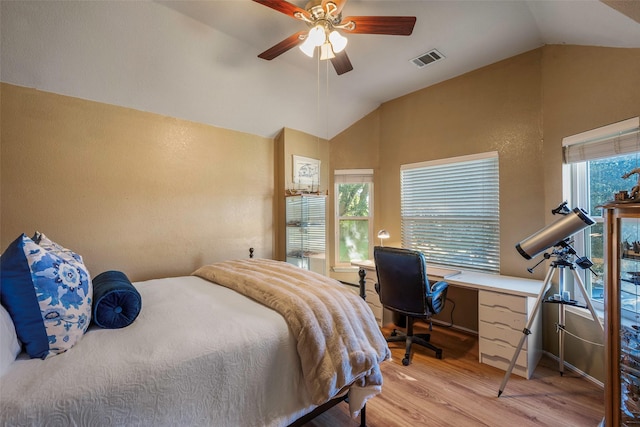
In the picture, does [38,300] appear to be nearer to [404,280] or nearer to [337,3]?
[337,3]

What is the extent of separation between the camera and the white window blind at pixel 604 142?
6.09 feet

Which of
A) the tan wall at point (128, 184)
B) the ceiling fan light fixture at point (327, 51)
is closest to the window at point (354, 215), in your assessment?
the tan wall at point (128, 184)

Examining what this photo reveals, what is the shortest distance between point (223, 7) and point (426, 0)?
150 centimetres

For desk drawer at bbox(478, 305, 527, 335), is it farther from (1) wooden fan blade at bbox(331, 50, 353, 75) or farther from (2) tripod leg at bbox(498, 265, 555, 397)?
(1) wooden fan blade at bbox(331, 50, 353, 75)

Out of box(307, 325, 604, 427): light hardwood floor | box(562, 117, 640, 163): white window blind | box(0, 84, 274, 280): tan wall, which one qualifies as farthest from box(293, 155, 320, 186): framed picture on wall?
box(562, 117, 640, 163): white window blind

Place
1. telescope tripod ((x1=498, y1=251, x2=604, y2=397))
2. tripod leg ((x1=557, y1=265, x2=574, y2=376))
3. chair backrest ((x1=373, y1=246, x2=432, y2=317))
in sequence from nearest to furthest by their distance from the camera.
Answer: telescope tripod ((x1=498, y1=251, x2=604, y2=397))
tripod leg ((x1=557, y1=265, x2=574, y2=376))
chair backrest ((x1=373, y1=246, x2=432, y2=317))

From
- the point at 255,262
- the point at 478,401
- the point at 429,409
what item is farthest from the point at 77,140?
the point at 478,401

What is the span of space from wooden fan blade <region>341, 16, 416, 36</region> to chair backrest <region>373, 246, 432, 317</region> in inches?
66.3

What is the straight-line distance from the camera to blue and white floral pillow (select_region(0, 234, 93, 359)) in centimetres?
107

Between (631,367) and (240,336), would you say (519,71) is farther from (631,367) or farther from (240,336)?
(240,336)

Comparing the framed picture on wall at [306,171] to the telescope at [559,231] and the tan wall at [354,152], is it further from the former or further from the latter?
the telescope at [559,231]

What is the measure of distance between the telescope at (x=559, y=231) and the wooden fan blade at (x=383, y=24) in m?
1.59

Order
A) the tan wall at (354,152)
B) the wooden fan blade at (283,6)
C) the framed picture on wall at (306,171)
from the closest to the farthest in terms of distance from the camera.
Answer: the wooden fan blade at (283,6) → the framed picture on wall at (306,171) → the tan wall at (354,152)

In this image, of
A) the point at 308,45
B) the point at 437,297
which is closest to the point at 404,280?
the point at 437,297
